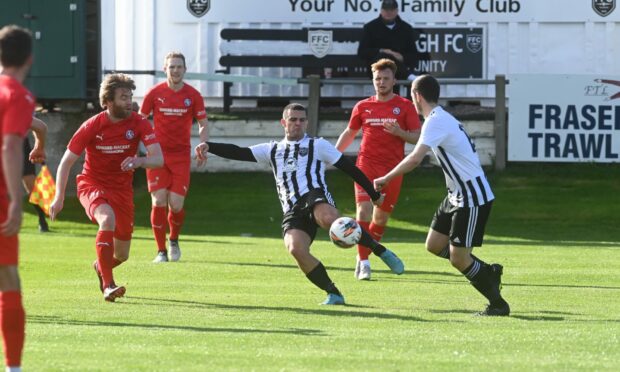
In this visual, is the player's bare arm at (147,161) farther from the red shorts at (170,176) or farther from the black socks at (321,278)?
the red shorts at (170,176)

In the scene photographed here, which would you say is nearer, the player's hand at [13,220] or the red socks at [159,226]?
the player's hand at [13,220]

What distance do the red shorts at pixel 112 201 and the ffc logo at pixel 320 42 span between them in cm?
1284

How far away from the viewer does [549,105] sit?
2381 centimetres

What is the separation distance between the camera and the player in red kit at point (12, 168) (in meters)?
7.66

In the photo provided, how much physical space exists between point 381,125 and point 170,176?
3.26m

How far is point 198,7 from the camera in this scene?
2633cm

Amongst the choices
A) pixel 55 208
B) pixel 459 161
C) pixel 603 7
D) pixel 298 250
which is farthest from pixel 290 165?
pixel 603 7

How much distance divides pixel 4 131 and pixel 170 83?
9499mm

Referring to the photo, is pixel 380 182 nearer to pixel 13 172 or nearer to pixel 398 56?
pixel 13 172

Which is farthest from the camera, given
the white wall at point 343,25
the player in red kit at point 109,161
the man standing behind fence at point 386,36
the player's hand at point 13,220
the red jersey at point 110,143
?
the white wall at point 343,25

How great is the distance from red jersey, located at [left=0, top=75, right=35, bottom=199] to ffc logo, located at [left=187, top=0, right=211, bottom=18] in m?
18.6

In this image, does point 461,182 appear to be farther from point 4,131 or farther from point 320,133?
point 320,133

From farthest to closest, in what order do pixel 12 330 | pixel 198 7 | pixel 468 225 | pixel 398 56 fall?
pixel 198 7
pixel 398 56
pixel 468 225
pixel 12 330

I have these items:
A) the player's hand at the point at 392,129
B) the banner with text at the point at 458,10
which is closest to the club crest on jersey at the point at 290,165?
the player's hand at the point at 392,129
